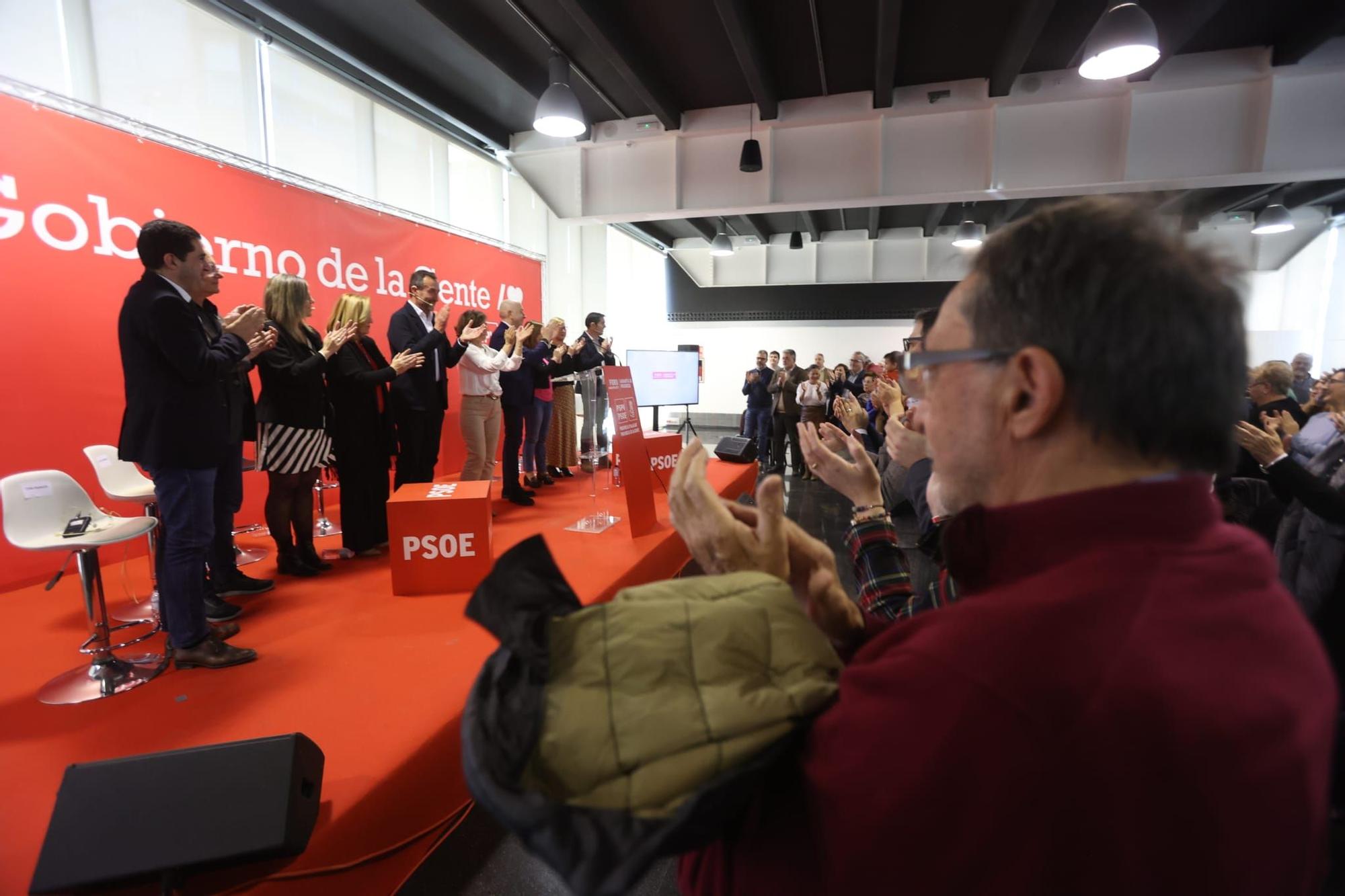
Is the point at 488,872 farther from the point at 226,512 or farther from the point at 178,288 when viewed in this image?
the point at 178,288

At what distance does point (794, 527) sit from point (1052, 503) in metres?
0.45

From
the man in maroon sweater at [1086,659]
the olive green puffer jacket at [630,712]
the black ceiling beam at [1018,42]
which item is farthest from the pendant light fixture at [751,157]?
the olive green puffer jacket at [630,712]

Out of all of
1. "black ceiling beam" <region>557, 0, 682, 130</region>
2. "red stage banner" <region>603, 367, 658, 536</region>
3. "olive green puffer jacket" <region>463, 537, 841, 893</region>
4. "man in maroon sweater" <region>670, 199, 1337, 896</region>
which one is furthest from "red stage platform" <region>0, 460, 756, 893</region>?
"black ceiling beam" <region>557, 0, 682, 130</region>

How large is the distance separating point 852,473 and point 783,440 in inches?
308

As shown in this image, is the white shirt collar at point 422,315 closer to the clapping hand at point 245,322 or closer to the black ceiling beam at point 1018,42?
the clapping hand at point 245,322

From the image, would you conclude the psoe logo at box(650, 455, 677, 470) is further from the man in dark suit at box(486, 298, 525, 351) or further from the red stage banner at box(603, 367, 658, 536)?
the man in dark suit at box(486, 298, 525, 351)

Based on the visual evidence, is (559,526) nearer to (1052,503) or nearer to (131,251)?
(131,251)

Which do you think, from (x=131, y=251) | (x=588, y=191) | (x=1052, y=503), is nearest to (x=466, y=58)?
(x=588, y=191)

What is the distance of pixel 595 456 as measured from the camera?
4707 millimetres

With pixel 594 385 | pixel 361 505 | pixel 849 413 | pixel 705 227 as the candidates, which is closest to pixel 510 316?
pixel 594 385

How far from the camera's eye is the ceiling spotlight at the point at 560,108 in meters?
4.86

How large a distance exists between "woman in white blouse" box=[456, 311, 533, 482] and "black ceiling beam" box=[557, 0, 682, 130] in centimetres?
240

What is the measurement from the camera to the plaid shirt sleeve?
122 centimetres

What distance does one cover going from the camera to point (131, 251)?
368 centimetres
